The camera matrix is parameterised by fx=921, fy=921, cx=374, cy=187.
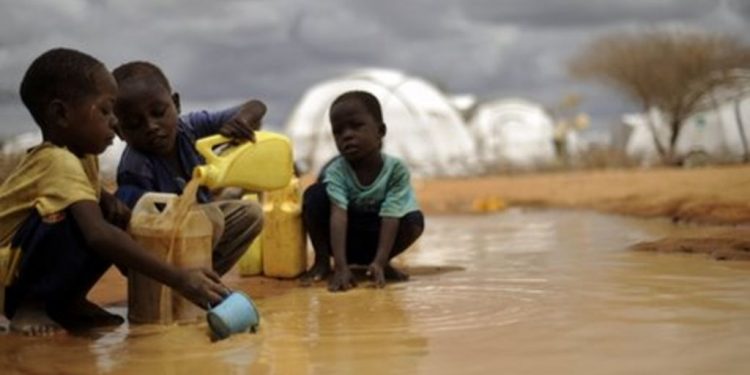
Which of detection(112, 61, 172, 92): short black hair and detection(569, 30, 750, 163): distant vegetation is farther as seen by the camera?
detection(569, 30, 750, 163): distant vegetation

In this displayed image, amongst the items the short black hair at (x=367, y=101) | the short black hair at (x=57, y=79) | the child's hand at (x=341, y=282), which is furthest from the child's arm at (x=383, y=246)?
the short black hair at (x=57, y=79)

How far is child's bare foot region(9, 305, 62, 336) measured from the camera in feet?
9.18

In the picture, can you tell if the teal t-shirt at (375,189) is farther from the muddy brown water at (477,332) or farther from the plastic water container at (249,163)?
the plastic water container at (249,163)

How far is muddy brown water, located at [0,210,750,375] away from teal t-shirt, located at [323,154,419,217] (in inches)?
13.6

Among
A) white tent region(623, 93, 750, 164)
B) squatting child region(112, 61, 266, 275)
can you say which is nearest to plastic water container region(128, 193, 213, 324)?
squatting child region(112, 61, 266, 275)

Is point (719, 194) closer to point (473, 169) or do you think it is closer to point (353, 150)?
point (353, 150)

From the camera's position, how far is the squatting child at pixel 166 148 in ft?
10.2

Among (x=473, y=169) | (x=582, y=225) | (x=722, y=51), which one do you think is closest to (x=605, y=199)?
(x=582, y=225)

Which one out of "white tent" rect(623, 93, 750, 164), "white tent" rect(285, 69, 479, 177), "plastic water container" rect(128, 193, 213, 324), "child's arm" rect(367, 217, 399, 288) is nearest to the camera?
"plastic water container" rect(128, 193, 213, 324)

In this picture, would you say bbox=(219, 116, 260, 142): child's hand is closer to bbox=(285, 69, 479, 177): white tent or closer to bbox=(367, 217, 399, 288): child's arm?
bbox=(367, 217, 399, 288): child's arm

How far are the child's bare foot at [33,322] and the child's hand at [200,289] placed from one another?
1.52 ft

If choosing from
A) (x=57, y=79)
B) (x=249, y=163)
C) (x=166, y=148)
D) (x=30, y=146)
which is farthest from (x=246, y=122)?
(x=30, y=146)

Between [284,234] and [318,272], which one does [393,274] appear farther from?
[284,234]

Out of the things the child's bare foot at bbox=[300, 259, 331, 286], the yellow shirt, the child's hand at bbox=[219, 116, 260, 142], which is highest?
the child's hand at bbox=[219, 116, 260, 142]
